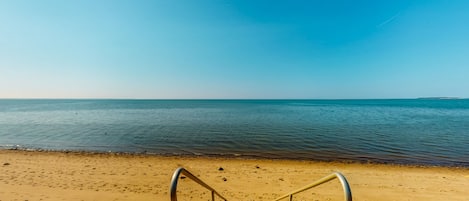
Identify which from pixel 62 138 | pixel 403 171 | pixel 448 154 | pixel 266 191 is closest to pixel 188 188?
pixel 266 191

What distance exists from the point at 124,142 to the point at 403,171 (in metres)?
19.3

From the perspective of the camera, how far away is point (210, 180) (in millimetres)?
9758

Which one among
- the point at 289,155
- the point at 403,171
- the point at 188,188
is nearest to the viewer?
the point at 188,188

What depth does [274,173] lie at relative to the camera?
34.8 feet

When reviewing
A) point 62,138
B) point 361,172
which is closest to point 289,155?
point 361,172

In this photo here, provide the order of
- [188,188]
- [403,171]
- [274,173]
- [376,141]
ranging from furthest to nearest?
[376,141], [403,171], [274,173], [188,188]

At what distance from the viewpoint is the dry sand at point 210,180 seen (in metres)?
8.00

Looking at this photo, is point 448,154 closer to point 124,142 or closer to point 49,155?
point 124,142

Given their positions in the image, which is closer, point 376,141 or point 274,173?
point 274,173

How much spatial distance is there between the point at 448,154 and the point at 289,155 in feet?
34.4

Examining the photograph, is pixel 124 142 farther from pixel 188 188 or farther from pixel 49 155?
pixel 188 188

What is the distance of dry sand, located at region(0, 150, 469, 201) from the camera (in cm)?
800

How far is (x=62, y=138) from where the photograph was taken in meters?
21.4

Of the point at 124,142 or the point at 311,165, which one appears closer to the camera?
the point at 311,165
